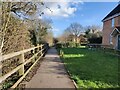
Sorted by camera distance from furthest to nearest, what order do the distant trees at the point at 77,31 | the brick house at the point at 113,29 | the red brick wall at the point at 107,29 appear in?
the distant trees at the point at 77,31, the red brick wall at the point at 107,29, the brick house at the point at 113,29

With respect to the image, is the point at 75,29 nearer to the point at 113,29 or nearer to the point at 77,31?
the point at 77,31

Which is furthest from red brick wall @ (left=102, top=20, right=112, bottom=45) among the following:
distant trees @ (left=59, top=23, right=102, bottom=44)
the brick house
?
distant trees @ (left=59, top=23, right=102, bottom=44)

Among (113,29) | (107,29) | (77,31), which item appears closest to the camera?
(113,29)

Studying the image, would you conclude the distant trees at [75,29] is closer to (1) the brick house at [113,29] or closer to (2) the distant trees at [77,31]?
(2) the distant trees at [77,31]

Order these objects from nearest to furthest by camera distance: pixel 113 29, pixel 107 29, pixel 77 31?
pixel 113 29
pixel 107 29
pixel 77 31

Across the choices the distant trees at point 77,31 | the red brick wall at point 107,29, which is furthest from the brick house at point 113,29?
the distant trees at point 77,31

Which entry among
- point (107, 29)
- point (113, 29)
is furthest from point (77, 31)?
point (113, 29)

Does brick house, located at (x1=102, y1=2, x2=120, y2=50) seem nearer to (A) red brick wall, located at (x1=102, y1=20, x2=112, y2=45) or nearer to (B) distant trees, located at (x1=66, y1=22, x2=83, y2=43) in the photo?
(A) red brick wall, located at (x1=102, y1=20, x2=112, y2=45)

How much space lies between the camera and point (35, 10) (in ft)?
46.4

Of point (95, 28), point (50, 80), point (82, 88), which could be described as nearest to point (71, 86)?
point (82, 88)

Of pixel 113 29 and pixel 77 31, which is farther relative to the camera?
pixel 77 31

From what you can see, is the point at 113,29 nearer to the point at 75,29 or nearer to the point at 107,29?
the point at 107,29

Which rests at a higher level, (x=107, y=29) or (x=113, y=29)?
(x=107, y=29)

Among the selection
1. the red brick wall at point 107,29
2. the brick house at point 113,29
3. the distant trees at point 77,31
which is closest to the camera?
the brick house at point 113,29
